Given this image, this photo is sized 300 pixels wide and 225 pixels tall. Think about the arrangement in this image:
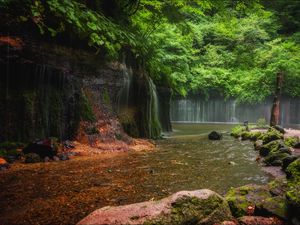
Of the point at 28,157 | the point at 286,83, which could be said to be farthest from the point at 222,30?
the point at 28,157

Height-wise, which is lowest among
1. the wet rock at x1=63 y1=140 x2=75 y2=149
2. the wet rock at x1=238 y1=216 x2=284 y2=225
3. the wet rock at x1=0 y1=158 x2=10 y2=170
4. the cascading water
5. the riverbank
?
the riverbank

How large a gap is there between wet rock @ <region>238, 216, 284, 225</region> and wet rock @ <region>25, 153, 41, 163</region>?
4.68 m

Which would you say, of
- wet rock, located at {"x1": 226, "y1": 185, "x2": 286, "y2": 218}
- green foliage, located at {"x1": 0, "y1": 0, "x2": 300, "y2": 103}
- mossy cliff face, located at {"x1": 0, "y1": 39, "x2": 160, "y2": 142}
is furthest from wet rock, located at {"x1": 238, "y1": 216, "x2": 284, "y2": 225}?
mossy cliff face, located at {"x1": 0, "y1": 39, "x2": 160, "y2": 142}

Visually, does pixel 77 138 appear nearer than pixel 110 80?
Yes

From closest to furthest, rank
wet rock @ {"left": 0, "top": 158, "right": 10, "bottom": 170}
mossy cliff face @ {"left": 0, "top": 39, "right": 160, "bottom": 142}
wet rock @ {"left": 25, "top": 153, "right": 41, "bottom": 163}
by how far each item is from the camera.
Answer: wet rock @ {"left": 0, "top": 158, "right": 10, "bottom": 170} → wet rock @ {"left": 25, "top": 153, "right": 41, "bottom": 163} → mossy cliff face @ {"left": 0, "top": 39, "right": 160, "bottom": 142}

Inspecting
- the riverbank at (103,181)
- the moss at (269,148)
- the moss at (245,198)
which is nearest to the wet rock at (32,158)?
the riverbank at (103,181)

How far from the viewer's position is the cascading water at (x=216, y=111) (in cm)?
A: 2673

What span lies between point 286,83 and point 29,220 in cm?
2356

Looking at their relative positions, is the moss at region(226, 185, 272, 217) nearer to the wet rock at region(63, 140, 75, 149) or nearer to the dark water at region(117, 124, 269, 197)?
the dark water at region(117, 124, 269, 197)

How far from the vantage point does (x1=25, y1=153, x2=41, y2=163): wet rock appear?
21.1 ft

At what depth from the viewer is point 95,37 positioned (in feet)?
25.6

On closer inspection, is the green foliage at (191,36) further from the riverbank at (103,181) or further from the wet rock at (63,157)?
the riverbank at (103,181)

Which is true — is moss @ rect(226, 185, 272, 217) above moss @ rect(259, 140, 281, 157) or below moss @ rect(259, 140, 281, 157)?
below

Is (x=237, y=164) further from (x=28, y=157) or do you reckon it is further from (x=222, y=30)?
(x=222, y=30)
